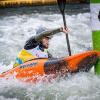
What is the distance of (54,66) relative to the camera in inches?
227

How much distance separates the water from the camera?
229 inches

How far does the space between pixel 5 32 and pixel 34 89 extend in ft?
22.4

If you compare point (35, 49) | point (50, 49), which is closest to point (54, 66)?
point (35, 49)

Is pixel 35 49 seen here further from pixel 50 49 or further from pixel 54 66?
pixel 50 49

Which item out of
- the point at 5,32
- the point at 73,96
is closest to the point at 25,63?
the point at 73,96

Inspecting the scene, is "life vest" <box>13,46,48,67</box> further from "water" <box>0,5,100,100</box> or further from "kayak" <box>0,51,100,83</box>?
"water" <box>0,5,100,100</box>

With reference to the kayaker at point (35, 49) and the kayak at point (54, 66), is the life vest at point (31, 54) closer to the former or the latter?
the kayaker at point (35, 49)

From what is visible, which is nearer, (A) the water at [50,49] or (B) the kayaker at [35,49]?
(A) the water at [50,49]

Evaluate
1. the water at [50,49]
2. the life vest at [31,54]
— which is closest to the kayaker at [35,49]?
the life vest at [31,54]

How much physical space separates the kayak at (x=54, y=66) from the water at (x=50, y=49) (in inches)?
5.0

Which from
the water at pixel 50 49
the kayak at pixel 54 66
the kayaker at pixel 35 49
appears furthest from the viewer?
the kayaker at pixel 35 49

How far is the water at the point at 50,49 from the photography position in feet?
19.0

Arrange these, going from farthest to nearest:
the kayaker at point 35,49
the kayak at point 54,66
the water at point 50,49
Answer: the kayaker at point 35,49
the water at point 50,49
the kayak at point 54,66

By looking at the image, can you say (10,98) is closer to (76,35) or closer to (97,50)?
(97,50)
